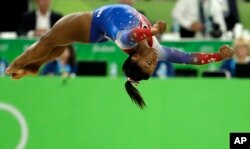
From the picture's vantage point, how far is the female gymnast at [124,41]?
654 centimetres

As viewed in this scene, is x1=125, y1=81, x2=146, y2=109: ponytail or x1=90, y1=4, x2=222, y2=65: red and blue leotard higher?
x1=90, y1=4, x2=222, y2=65: red and blue leotard

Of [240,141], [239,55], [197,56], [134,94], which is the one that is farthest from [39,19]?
[240,141]

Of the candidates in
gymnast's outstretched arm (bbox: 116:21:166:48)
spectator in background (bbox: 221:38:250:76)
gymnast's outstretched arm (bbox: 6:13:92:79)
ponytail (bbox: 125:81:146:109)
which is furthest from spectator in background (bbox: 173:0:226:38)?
gymnast's outstretched arm (bbox: 116:21:166:48)

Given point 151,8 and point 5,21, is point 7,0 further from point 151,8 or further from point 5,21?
point 151,8

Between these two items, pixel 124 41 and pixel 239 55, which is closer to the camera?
pixel 124 41

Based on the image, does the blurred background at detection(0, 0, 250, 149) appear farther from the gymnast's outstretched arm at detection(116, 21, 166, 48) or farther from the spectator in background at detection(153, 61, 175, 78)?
the spectator in background at detection(153, 61, 175, 78)

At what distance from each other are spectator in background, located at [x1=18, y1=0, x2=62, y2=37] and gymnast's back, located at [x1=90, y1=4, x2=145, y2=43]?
11.0 ft

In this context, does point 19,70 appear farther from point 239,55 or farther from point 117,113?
point 239,55

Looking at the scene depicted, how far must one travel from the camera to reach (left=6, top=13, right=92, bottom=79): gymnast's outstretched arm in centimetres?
707

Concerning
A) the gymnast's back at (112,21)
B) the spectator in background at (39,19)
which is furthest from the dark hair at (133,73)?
the spectator in background at (39,19)

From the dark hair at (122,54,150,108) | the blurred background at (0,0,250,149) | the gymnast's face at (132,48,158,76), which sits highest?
the gymnast's face at (132,48,158,76)

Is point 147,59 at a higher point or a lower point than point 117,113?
higher

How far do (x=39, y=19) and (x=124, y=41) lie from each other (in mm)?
4086

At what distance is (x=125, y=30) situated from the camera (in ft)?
21.5
